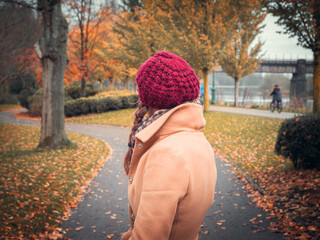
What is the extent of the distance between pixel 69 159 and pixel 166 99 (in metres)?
7.36

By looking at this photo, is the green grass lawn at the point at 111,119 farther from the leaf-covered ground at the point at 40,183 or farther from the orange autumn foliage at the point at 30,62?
the leaf-covered ground at the point at 40,183

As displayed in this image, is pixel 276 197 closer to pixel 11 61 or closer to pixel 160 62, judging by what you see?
pixel 160 62

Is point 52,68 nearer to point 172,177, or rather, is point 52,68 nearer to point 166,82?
point 166,82

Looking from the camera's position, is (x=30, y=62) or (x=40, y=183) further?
(x=30, y=62)

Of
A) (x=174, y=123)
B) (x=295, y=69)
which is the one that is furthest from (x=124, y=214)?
(x=295, y=69)

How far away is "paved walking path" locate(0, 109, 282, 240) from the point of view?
4133mm

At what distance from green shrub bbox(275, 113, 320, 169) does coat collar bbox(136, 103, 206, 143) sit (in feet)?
17.4

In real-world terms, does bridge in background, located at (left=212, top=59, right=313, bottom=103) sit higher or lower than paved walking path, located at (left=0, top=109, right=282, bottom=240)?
higher

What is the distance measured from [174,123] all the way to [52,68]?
842 cm

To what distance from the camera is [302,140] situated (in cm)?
592

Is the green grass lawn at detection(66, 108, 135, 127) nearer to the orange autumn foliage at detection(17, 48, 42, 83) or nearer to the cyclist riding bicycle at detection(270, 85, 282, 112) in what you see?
the orange autumn foliage at detection(17, 48, 42, 83)

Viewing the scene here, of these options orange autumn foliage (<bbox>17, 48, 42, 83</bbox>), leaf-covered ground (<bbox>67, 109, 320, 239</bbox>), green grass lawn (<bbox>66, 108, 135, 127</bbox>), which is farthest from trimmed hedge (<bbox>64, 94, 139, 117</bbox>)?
leaf-covered ground (<bbox>67, 109, 320, 239</bbox>)

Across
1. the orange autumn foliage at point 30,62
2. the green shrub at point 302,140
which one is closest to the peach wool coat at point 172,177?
the green shrub at point 302,140

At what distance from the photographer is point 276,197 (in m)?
5.21
